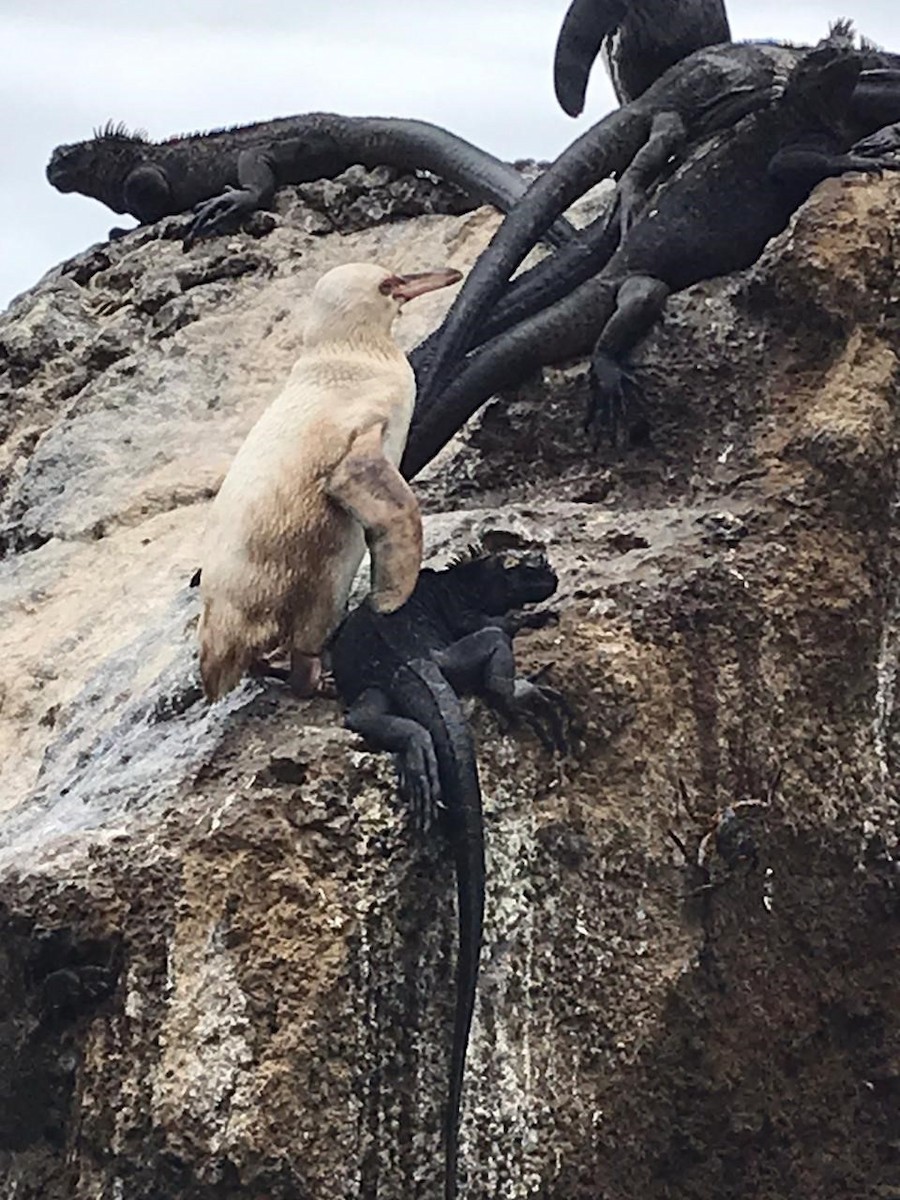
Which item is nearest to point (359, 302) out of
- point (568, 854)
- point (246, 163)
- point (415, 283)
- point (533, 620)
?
point (415, 283)

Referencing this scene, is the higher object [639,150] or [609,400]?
[639,150]

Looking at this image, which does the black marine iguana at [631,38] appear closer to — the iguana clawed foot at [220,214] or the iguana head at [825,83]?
the iguana head at [825,83]

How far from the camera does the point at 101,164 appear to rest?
27.1 ft

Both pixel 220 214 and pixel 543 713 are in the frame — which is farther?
pixel 220 214

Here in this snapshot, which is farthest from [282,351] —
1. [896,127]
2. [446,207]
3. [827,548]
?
[827,548]

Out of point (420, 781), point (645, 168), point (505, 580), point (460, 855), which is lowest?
point (460, 855)

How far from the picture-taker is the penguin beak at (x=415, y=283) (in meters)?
3.82

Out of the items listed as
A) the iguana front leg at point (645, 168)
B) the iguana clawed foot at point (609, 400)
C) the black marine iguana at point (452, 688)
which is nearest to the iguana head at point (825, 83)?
the iguana front leg at point (645, 168)

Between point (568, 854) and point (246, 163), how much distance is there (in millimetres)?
4703

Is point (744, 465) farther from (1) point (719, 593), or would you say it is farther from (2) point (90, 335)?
(2) point (90, 335)

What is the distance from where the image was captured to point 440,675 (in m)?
3.43

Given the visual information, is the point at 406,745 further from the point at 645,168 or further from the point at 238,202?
the point at 238,202

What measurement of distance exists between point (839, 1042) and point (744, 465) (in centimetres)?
127

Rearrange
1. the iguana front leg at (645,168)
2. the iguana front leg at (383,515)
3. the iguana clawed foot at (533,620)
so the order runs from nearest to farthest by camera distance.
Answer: the iguana front leg at (383,515), the iguana clawed foot at (533,620), the iguana front leg at (645,168)
